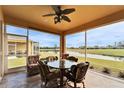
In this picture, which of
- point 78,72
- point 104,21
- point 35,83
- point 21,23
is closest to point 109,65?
point 104,21

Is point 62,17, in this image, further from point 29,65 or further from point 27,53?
point 27,53

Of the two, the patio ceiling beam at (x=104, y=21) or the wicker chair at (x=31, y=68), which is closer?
the patio ceiling beam at (x=104, y=21)

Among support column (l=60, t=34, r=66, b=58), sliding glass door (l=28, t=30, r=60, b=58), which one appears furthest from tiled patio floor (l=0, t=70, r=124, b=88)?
support column (l=60, t=34, r=66, b=58)

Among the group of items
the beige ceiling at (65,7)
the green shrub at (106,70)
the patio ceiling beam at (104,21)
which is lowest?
the green shrub at (106,70)

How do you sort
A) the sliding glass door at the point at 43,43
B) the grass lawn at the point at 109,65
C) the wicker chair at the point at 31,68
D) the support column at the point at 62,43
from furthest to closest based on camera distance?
the support column at the point at 62,43, the sliding glass door at the point at 43,43, the grass lawn at the point at 109,65, the wicker chair at the point at 31,68

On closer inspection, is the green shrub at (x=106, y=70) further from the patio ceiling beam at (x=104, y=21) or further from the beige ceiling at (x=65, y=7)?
the beige ceiling at (x=65, y=7)

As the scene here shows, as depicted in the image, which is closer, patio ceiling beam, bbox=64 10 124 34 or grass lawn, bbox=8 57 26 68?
patio ceiling beam, bbox=64 10 124 34

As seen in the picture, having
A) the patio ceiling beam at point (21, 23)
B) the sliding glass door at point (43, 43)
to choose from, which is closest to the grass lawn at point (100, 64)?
the sliding glass door at point (43, 43)

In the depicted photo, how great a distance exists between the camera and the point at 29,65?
189 inches

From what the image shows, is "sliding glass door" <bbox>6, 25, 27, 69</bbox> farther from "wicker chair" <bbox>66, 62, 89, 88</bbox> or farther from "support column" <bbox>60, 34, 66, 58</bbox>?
"wicker chair" <bbox>66, 62, 89, 88</bbox>

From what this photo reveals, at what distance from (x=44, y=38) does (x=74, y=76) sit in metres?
4.25

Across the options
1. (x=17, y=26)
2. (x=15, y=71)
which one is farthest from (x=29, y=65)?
(x=17, y=26)

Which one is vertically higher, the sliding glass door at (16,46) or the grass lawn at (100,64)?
the sliding glass door at (16,46)

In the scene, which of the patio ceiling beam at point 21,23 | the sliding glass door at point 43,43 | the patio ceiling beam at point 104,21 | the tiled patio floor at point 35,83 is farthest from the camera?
the sliding glass door at point 43,43
